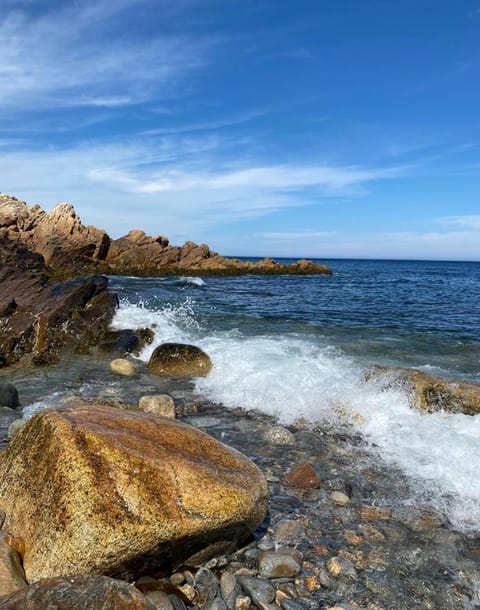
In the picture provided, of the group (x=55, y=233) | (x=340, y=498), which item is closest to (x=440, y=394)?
(x=340, y=498)

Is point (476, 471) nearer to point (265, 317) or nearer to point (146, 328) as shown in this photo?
point (146, 328)

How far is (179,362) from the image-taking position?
12758 millimetres

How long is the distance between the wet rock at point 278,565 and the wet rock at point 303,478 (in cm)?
166

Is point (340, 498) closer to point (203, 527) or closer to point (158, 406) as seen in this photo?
point (203, 527)

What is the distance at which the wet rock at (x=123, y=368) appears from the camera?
12742 millimetres

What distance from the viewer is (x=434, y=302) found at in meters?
32.6

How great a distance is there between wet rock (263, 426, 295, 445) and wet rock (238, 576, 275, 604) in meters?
3.57

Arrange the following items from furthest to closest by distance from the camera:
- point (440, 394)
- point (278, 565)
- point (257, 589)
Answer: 1. point (440, 394)
2. point (278, 565)
3. point (257, 589)

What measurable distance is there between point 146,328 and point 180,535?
13.0m

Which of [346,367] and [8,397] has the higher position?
[346,367]

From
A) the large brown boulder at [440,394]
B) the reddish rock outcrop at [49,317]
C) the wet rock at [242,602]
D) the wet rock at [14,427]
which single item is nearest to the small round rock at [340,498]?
the wet rock at [242,602]

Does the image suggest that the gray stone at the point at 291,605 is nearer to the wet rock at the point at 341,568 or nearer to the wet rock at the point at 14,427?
the wet rock at the point at 341,568

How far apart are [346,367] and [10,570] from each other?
9.96 m

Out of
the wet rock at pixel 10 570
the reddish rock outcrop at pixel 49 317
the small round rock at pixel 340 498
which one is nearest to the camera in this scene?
the wet rock at pixel 10 570
